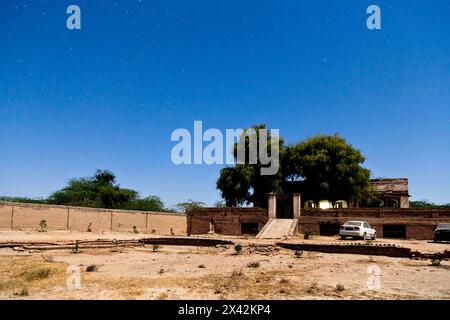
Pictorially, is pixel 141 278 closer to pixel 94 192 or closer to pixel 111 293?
pixel 111 293

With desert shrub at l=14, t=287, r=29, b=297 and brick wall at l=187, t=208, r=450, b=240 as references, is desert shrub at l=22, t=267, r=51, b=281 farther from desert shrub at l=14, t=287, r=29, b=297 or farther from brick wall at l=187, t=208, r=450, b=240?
brick wall at l=187, t=208, r=450, b=240

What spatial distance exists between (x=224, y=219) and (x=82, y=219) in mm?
14028

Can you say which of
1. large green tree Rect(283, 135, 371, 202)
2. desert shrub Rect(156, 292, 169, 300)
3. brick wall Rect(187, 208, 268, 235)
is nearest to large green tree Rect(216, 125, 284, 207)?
large green tree Rect(283, 135, 371, 202)

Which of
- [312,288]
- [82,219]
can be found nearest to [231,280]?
[312,288]

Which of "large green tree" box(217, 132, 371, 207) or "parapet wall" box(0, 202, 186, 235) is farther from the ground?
"large green tree" box(217, 132, 371, 207)

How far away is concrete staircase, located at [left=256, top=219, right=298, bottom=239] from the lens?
86.3ft

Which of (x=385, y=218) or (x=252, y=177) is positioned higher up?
(x=252, y=177)

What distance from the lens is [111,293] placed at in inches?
328

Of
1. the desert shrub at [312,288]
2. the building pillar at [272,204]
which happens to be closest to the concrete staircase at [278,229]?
the building pillar at [272,204]

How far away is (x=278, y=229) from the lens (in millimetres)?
27812

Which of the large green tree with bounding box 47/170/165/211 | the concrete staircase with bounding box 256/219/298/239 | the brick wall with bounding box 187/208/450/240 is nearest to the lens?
the concrete staircase with bounding box 256/219/298/239

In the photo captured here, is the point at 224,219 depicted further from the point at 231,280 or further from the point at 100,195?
the point at 100,195

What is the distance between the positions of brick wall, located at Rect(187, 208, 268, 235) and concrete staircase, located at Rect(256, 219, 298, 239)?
1.43m

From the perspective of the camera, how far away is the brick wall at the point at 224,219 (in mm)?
31156
